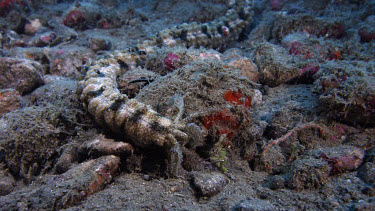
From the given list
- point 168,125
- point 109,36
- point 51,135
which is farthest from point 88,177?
point 109,36

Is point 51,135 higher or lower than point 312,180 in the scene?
lower

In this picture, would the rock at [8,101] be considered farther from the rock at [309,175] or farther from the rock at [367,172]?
the rock at [367,172]

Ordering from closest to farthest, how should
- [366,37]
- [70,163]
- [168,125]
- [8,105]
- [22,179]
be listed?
[168,125] → [70,163] → [22,179] → [8,105] → [366,37]

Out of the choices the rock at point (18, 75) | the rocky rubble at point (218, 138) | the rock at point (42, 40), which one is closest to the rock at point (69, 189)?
the rocky rubble at point (218, 138)

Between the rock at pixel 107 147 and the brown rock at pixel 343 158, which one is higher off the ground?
the brown rock at pixel 343 158

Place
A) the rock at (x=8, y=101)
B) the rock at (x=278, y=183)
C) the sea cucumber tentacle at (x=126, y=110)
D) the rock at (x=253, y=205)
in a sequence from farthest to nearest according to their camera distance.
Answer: the rock at (x=8, y=101), the sea cucumber tentacle at (x=126, y=110), the rock at (x=278, y=183), the rock at (x=253, y=205)

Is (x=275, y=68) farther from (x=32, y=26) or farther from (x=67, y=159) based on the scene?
(x=32, y=26)

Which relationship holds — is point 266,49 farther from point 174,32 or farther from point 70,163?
point 70,163
